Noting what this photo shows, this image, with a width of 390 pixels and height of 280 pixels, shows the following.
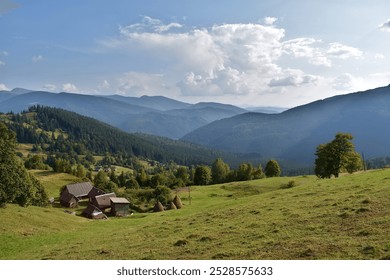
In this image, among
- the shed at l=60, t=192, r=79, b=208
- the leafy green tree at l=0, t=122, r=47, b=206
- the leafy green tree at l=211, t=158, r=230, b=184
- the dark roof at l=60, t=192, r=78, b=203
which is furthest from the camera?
the leafy green tree at l=211, t=158, r=230, b=184

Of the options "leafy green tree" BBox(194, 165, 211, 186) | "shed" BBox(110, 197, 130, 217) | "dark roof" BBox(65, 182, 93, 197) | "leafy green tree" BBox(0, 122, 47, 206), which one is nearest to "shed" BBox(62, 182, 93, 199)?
"dark roof" BBox(65, 182, 93, 197)

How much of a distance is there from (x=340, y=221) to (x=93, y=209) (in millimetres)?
77740

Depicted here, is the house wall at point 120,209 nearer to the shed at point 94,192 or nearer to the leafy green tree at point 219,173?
the shed at point 94,192

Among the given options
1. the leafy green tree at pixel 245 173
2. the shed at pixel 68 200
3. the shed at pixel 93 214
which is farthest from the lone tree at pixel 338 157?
the shed at pixel 68 200

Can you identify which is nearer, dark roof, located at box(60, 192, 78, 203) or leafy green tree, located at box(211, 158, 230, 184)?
dark roof, located at box(60, 192, 78, 203)

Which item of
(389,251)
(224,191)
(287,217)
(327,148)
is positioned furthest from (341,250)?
(224,191)

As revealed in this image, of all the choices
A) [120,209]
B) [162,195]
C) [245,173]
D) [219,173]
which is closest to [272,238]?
[120,209]

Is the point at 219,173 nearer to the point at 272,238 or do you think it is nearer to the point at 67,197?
the point at 67,197

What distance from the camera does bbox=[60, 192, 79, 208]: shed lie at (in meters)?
110

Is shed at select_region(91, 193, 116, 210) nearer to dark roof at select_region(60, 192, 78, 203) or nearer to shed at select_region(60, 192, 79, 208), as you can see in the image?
shed at select_region(60, 192, 79, 208)

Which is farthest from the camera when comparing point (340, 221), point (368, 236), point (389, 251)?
point (340, 221)
